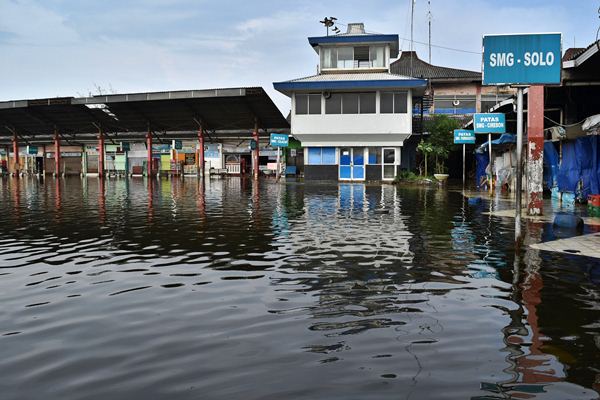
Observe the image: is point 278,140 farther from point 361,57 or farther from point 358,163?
point 361,57

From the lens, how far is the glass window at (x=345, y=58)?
131 ft

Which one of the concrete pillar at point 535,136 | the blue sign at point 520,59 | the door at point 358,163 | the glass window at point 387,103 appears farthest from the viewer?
the door at point 358,163

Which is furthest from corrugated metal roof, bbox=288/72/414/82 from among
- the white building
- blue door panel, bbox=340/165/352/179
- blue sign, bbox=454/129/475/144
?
blue sign, bbox=454/129/475/144

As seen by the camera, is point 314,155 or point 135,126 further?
point 135,126

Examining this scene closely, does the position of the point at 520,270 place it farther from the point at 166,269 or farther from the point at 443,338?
the point at 166,269

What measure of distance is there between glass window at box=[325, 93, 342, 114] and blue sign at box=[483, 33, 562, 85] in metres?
25.8

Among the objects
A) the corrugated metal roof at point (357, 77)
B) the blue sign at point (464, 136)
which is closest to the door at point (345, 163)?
the corrugated metal roof at point (357, 77)

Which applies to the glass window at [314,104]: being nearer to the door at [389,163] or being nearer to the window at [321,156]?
the window at [321,156]

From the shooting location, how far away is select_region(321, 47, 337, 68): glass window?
3984 cm

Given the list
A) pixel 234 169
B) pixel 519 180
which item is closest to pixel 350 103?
pixel 234 169

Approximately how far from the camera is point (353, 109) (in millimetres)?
37656

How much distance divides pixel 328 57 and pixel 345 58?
124 cm

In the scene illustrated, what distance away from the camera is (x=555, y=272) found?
25.7 feet

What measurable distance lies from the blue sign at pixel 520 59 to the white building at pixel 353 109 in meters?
23.9
